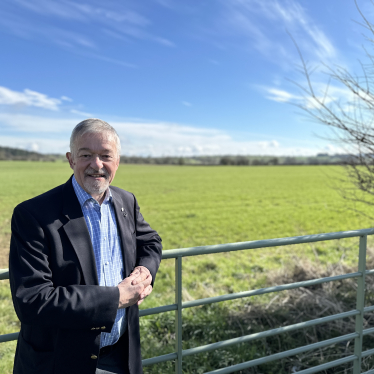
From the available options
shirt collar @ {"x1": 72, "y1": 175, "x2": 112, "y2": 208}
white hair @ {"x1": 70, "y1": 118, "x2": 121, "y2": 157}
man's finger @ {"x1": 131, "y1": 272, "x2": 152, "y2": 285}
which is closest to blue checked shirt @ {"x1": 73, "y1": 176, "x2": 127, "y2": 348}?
shirt collar @ {"x1": 72, "y1": 175, "x2": 112, "y2": 208}

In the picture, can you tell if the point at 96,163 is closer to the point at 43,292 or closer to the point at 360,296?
the point at 43,292

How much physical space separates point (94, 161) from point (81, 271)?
0.51 m

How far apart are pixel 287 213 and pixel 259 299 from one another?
14170mm

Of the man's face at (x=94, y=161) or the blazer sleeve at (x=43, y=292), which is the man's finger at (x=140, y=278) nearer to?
the blazer sleeve at (x=43, y=292)

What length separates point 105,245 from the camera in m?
1.69

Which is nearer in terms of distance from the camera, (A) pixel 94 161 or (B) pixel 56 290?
(B) pixel 56 290

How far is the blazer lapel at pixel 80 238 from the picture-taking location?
1556 mm

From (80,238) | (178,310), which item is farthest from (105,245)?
(178,310)

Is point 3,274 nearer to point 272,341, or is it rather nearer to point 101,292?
point 101,292

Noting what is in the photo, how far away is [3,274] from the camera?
153cm

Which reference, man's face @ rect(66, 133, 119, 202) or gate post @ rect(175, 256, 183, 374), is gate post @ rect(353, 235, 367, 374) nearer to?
gate post @ rect(175, 256, 183, 374)

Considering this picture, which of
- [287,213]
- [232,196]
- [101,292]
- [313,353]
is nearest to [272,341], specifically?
[313,353]

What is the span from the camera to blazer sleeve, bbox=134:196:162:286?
1.83m

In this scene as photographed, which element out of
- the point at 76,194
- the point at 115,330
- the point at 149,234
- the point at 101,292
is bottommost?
the point at 115,330
